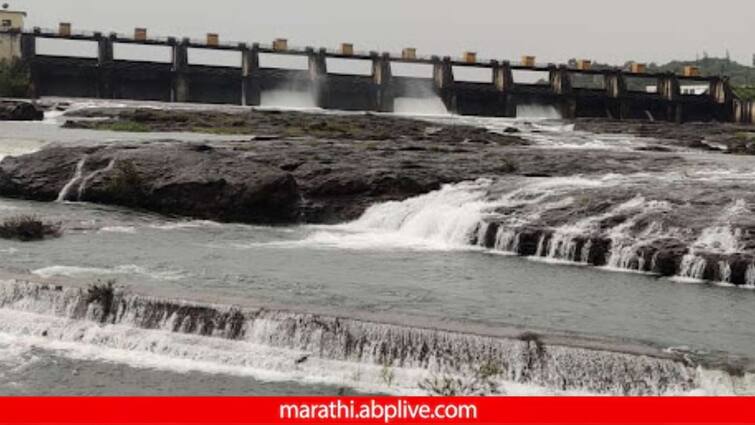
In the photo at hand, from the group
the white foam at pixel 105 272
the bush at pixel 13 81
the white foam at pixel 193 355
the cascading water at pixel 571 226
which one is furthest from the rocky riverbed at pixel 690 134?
the bush at pixel 13 81

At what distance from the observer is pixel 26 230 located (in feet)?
70.2

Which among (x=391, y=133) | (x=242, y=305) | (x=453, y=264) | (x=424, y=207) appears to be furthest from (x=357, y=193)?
(x=391, y=133)

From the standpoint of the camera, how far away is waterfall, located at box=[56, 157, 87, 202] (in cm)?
2773

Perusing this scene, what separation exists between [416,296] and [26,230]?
1001cm

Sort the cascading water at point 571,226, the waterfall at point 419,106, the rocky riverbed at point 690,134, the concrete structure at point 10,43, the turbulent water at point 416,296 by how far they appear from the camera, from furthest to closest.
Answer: the waterfall at point 419,106 < the concrete structure at point 10,43 < the rocky riverbed at point 690,134 < the cascading water at point 571,226 < the turbulent water at point 416,296

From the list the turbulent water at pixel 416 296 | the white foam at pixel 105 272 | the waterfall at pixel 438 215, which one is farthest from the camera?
the waterfall at pixel 438 215

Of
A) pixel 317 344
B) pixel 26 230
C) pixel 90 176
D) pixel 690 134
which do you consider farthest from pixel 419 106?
pixel 317 344

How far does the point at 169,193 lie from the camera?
2650 centimetres

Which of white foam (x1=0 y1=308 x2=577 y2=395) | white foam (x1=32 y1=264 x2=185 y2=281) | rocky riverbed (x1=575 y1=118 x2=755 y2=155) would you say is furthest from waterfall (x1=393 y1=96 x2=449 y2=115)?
white foam (x1=0 y1=308 x2=577 y2=395)

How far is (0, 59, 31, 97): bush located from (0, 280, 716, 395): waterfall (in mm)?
62788
